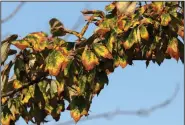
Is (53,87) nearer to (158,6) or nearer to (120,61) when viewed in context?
(120,61)

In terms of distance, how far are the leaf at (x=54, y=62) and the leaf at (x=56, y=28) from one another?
0.10 m

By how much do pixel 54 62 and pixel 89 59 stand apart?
0.14 metres

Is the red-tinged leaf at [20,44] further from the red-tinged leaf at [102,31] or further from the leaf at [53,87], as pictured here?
the red-tinged leaf at [102,31]

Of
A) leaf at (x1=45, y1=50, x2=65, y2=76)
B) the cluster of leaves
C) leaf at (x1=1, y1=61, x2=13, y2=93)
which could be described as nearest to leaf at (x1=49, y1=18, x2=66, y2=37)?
the cluster of leaves

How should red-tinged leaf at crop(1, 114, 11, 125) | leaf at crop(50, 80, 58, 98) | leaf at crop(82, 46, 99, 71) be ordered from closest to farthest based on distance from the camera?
leaf at crop(82, 46, 99, 71) → leaf at crop(50, 80, 58, 98) → red-tinged leaf at crop(1, 114, 11, 125)

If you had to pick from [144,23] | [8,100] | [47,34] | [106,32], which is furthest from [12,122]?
[144,23]

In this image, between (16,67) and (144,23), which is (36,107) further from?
(144,23)

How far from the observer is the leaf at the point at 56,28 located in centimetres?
194

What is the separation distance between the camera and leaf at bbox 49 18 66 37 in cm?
194

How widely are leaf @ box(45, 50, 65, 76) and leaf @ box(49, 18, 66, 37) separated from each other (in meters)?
0.10

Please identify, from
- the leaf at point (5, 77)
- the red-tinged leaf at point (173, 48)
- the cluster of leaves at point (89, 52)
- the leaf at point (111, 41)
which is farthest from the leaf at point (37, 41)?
the red-tinged leaf at point (173, 48)

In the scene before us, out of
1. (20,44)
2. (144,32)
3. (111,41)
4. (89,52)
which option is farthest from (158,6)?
(20,44)

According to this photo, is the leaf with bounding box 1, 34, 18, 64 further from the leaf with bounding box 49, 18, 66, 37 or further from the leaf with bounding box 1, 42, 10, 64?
the leaf with bounding box 49, 18, 66, 37

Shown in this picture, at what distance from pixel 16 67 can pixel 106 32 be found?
40 centimetres
